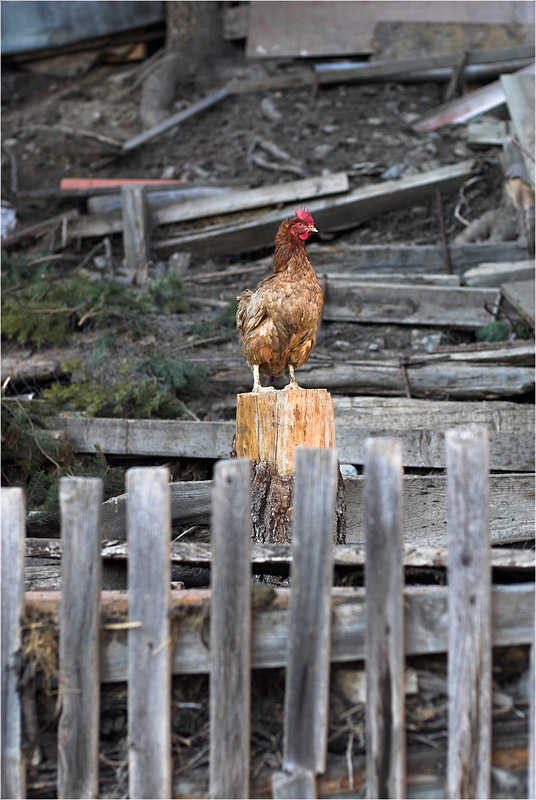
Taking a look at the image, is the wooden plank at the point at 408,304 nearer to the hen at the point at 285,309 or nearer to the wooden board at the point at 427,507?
the hen at the point at 285,309

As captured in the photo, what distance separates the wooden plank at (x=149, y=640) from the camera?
87.7 inches

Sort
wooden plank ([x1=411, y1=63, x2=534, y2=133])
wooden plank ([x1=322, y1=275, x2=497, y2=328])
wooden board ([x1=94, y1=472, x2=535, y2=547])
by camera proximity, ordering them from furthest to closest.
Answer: wooden plank ([x1=411, y1=63, x2=534, y2=133])
wooden plank ([x1=322, y1=275, x2=497, y2=328])
wooden board ([x1=94, y1=472, x2=535, y2=547])

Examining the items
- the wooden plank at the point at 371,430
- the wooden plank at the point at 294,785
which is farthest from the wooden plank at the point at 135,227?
the wooden plank at the point at 294,785

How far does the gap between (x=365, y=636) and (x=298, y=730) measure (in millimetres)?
336

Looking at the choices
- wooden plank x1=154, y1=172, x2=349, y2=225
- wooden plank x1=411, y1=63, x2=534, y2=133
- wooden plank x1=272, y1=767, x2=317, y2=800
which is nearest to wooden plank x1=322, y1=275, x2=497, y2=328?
wooden plank x1=154, y1=172, x2=349, y2=225

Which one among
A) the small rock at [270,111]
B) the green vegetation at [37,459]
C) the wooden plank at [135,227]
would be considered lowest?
the green vegetation at [37,459]

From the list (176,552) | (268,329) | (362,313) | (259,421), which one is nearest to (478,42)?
(362,313)

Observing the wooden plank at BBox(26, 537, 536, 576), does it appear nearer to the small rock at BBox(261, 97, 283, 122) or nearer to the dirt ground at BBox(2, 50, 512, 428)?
the dirt ground at BBox(2, 50, 512, 428)

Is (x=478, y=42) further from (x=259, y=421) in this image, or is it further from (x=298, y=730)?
(x=298, y=730)

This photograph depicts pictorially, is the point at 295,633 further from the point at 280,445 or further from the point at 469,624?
the point at 280,445

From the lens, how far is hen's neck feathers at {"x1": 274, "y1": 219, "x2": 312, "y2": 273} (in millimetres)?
4551

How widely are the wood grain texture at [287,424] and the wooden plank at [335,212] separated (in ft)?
15.8

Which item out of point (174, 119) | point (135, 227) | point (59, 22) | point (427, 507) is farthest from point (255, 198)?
point (59, 22)

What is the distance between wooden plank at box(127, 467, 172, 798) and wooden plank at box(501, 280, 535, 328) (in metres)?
4.86
